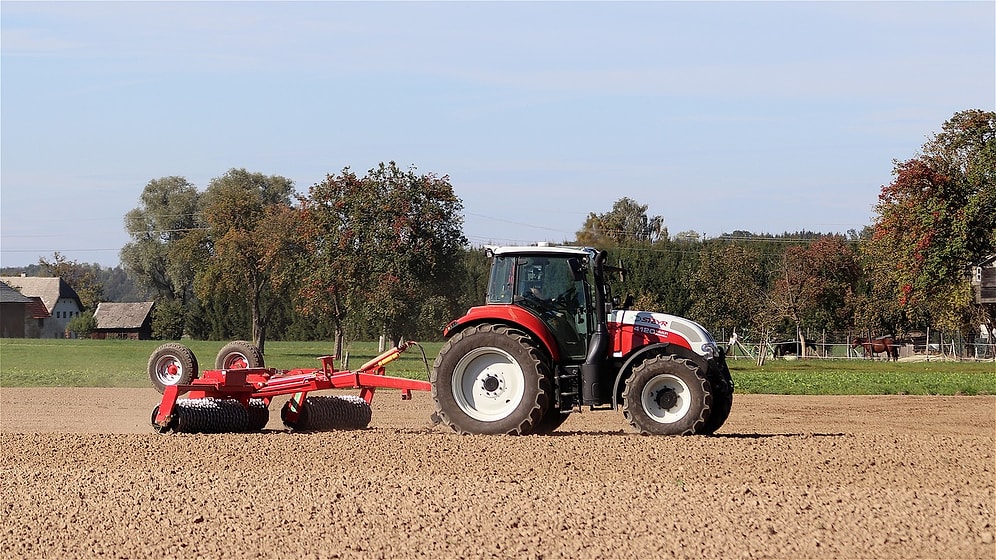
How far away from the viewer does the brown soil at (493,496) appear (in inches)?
308

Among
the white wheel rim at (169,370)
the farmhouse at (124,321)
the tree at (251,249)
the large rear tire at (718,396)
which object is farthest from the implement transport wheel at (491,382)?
the farmhouse at (124,321)

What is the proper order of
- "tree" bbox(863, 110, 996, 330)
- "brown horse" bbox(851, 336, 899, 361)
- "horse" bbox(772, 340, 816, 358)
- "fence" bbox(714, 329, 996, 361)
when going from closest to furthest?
"tree" bbox(863, 110, 996, 330)
"fence" bbox(714, 329, 996, 361)
"brown horse" bbox(851, 336, 899, 361)
"horse" bbox(772, 340, 816, 358)

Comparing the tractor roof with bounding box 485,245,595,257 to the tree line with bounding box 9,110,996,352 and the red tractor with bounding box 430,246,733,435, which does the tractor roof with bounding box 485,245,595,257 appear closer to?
the red tractor with bounding box 430,246,733,435

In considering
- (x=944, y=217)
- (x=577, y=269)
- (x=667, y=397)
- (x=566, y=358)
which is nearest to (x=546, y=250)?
(x=577, y=269)

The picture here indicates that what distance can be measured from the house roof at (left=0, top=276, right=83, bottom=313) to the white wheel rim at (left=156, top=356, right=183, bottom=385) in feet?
294

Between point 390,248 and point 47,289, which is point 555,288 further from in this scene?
point 47,289

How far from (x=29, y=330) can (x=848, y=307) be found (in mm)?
63955

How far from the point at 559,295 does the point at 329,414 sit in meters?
3.50

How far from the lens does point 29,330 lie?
9125 cm

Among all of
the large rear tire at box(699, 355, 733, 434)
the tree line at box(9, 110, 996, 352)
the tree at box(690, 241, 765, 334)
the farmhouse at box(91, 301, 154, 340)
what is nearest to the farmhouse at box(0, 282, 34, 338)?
the farmhouse at box(91, 301, 154, 340)

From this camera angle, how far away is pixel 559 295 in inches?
514

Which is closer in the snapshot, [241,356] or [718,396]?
[718,396]

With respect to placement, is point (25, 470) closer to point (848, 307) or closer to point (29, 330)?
point (848, 307)

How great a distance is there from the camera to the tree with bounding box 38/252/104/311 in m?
105
